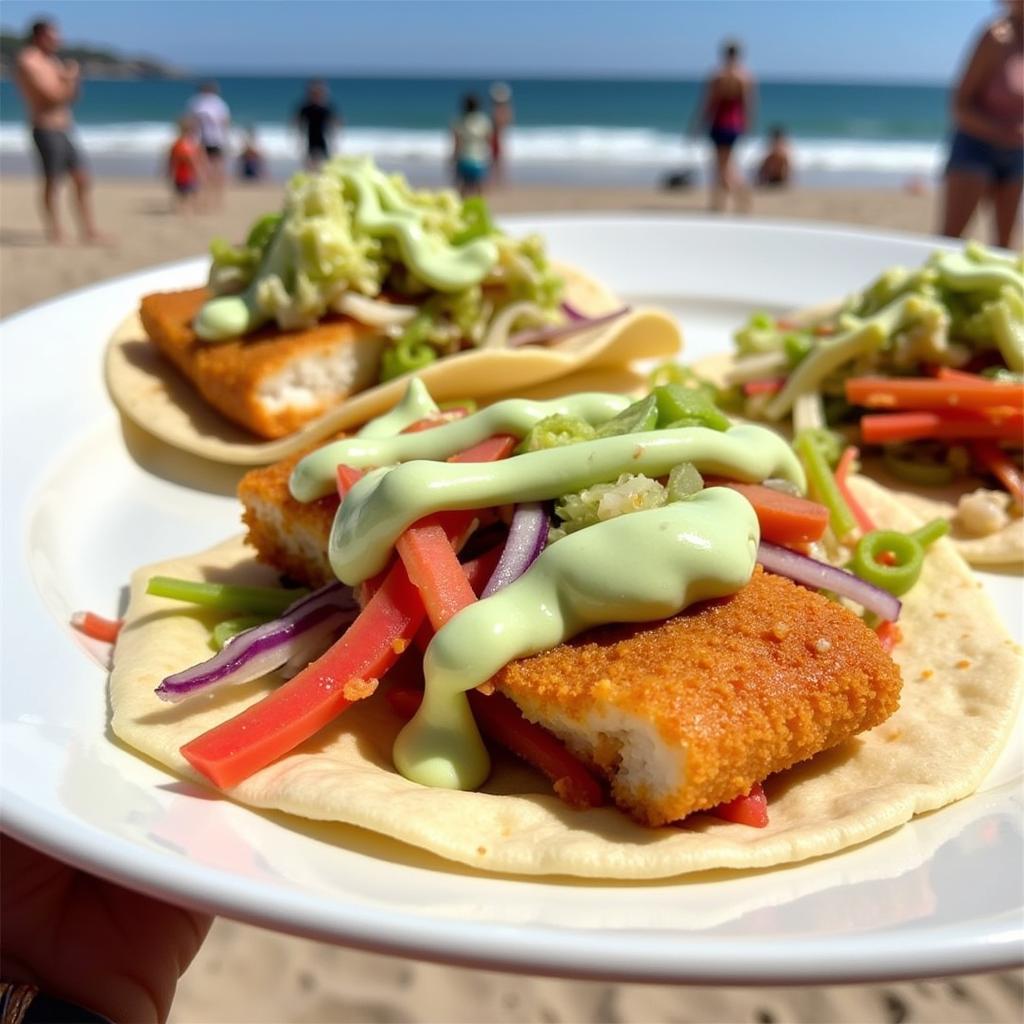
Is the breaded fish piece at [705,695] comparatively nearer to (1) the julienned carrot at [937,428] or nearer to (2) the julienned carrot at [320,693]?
(2) the julienned carrot at [320,693]

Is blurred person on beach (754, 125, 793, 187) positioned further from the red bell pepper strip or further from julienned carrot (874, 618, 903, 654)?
the red bell pepper strip

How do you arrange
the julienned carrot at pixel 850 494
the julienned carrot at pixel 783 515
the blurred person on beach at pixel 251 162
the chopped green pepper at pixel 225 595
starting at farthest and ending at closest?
1. the blurred person on beach at pixel 251 162
2. the julienned carrot at pixel 850 494
3. the chopped green pepper at pixel 225 595
4. the julienned carrot at pixel 783 515

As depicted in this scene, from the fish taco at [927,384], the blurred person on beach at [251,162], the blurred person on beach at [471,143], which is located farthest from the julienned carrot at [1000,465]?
the blurred person on beach at [251,162]

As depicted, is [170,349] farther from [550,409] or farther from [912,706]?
[912,706]

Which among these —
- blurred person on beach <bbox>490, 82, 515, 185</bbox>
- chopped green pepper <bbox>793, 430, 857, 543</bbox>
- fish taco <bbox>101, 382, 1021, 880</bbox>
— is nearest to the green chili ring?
chopped green pepper <bbox>793, 430, 857, 543</bbox>

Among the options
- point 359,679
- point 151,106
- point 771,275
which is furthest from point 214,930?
point 151,106

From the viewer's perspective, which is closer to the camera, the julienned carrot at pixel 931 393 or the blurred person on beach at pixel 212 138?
the julienned carrot at pixel 931 393
